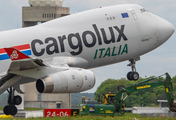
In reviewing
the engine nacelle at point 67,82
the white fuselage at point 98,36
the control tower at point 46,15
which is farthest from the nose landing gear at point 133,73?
the control tower at point 46,15

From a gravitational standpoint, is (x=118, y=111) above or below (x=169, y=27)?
below

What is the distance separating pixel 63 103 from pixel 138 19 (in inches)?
2915

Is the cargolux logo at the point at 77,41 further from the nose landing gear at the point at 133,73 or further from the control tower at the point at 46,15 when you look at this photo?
the control tower at the point at 46,15

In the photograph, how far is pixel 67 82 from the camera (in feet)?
83.3

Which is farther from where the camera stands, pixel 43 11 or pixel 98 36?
pixel 43 11

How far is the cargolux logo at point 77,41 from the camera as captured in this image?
28281mm

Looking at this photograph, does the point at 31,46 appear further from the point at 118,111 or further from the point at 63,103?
the point at 63,103

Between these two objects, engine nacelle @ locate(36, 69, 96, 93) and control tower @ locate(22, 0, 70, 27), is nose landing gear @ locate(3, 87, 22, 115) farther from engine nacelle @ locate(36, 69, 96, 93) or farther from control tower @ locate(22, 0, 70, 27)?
control tower @ locate(22, 0, 70, 27)

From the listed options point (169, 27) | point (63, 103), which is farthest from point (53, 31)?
point (63, 103)

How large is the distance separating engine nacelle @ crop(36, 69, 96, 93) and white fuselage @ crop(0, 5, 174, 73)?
3495 mm

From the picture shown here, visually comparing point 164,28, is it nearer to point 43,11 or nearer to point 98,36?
point 98,36

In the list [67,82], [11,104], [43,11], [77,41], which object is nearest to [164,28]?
[77,41]

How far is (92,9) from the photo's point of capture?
32500 mm

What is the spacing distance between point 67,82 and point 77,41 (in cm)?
518
